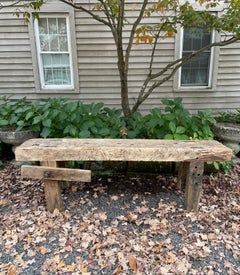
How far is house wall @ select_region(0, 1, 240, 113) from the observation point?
4.32 m

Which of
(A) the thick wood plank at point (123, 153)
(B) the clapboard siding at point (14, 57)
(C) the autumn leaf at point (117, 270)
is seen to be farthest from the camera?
(B) the clapboard siding at point (14, 57)

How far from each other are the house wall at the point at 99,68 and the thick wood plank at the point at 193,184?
8.64 ft

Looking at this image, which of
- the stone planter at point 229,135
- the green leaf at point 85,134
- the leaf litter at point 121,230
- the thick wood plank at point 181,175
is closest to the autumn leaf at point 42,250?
the leaf litter at point 121,230

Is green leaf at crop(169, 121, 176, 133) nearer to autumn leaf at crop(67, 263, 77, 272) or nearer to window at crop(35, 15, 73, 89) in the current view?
autumn leaf at crop(67, 263, 77, 272)

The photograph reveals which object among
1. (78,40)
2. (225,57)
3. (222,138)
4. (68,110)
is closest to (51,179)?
(68,110)

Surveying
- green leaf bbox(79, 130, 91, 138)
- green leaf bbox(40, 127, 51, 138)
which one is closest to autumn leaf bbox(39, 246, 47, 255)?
green leaf bbox(79, 130, 91, 138)

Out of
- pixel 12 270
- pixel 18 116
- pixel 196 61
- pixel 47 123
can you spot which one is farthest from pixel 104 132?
pixel 196 61

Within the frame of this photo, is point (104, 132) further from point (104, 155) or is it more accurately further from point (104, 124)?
point (104, 155)

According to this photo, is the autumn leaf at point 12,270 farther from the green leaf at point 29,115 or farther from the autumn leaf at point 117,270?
the green leaf at point 29,115

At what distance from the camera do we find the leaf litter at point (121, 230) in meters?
1.85

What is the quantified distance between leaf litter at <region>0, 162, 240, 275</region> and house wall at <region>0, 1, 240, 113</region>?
215 cm

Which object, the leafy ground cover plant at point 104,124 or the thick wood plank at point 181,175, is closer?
the thick wood plank at point 181,175

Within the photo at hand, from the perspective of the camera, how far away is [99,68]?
4.53 m

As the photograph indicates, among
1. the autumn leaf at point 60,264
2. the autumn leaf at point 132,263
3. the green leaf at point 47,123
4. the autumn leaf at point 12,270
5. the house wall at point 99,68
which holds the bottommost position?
the autumn leaf at point 12,270
